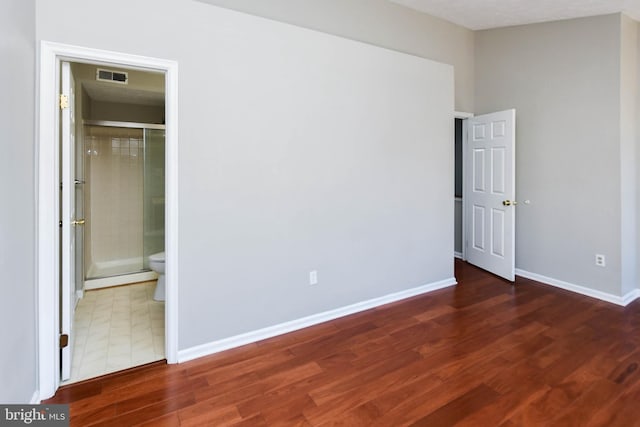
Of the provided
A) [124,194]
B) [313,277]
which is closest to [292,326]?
[313,277]

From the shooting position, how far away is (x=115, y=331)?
112 inches

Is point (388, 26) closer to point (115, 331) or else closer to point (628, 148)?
point (628, 148)

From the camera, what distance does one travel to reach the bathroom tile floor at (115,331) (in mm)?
2361

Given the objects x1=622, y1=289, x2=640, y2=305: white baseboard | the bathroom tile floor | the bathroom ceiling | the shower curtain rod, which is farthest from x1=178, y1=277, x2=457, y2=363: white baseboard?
the shower curtain rod

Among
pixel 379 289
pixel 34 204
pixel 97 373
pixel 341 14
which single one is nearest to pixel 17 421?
pixel 97 373

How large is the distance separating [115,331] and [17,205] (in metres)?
1.58

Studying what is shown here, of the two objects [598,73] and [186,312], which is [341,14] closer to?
[598,73]

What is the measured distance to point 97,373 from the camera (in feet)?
7.34

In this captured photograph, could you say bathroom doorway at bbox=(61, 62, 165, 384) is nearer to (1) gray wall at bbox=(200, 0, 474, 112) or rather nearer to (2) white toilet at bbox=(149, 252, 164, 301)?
(2) white toilet at bbox=(149, 252, 164, 301)

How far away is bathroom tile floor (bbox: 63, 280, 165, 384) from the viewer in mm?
2361

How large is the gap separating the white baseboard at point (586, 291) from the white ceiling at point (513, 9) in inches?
108

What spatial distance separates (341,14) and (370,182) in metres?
1.61

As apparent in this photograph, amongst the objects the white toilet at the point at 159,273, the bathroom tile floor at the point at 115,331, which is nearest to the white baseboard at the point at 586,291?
the bathroom tile floor at the point at 115,331

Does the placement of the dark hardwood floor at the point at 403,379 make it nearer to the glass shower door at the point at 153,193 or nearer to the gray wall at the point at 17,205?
the gray wall at the point at 17,205
